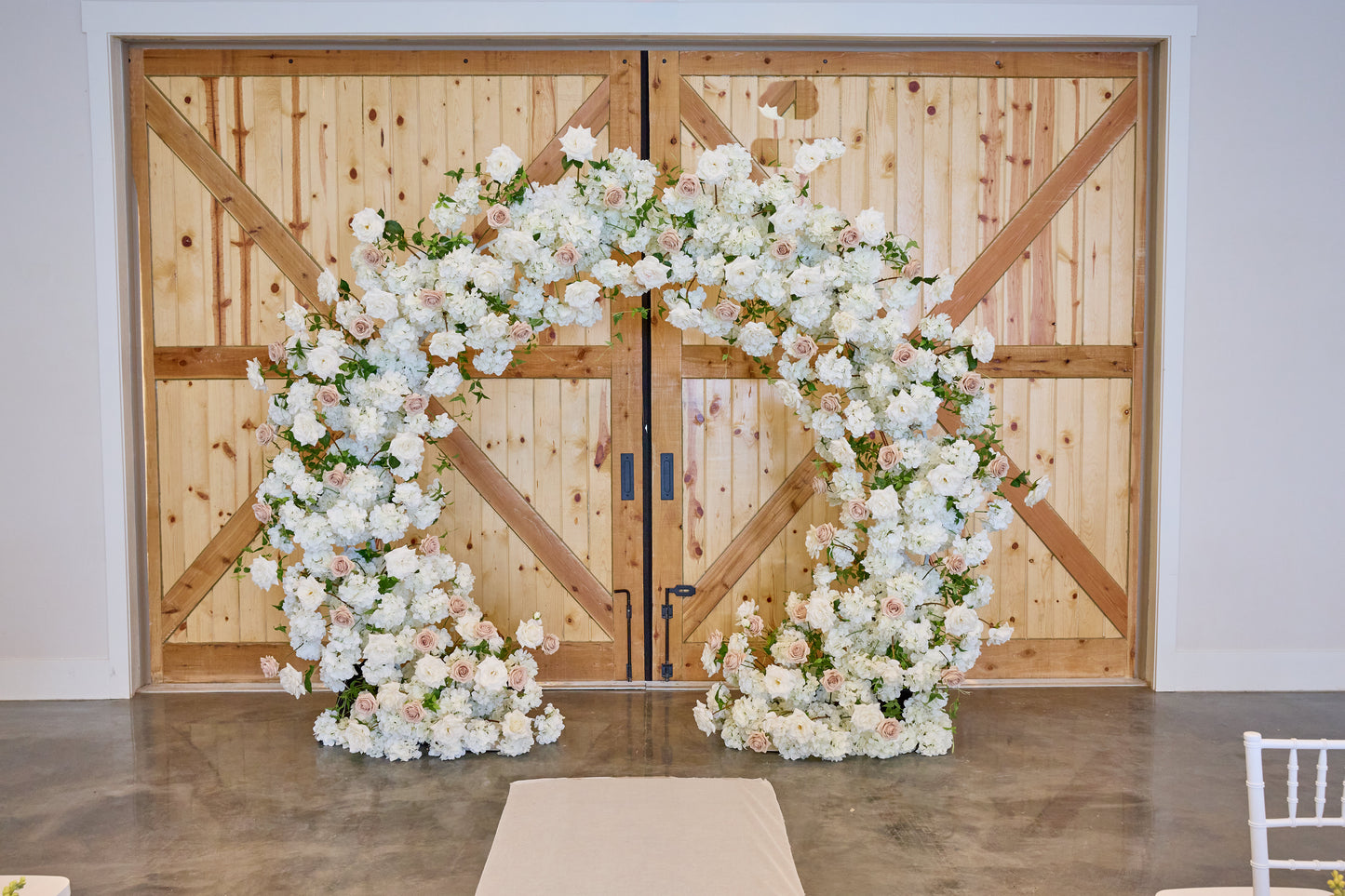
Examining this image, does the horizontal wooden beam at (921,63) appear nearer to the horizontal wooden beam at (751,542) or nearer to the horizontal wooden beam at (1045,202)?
the horizontal wooden beam at (1045,202)

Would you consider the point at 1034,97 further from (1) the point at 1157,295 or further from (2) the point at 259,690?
(2) the point at 259,690

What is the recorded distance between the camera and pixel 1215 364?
4.38 m

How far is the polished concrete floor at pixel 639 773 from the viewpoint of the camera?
9.52 feet

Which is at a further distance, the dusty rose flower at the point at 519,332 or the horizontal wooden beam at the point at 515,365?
the horizontal wooden beam at the point at 515,365

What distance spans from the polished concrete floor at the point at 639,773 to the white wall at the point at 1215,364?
313 mm

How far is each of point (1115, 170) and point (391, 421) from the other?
3.36 meters

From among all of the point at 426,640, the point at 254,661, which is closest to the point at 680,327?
the point at 426,640

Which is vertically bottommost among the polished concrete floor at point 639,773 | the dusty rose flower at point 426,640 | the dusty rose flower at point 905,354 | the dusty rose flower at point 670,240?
the polished concrete floor at point 639,773

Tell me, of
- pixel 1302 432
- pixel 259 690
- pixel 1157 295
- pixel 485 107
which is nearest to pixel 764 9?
pixel 485 107

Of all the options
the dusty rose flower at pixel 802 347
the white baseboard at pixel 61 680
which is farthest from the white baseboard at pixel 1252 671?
Result: the white baseboard at pixel 61 680

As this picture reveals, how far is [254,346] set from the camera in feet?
14.5

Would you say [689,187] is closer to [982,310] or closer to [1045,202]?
[982,310]

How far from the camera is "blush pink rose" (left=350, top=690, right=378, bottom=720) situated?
3.61m

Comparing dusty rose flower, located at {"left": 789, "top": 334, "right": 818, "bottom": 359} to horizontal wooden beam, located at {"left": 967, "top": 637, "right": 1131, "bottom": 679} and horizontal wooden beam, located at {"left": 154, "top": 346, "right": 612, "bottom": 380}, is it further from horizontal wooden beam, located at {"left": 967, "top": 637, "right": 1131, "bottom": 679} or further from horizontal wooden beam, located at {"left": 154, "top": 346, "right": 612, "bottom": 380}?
horizontal wooden beam, located at {"left": 967, "top": 637, "right": 1131, "bottom": 679}
